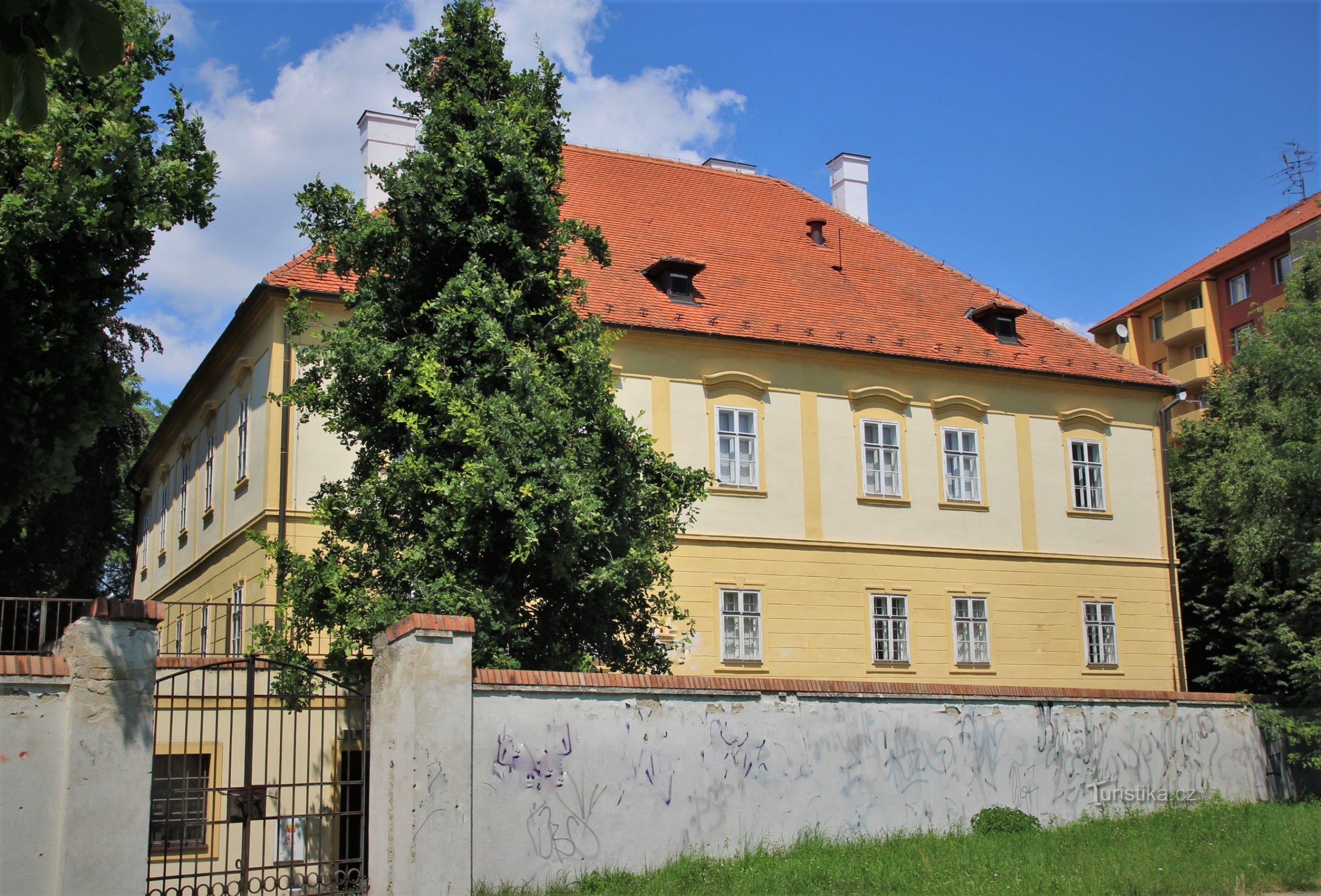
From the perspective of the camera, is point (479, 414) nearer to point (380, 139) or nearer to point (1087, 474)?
point (380, 139)

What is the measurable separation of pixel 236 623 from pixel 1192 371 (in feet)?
149

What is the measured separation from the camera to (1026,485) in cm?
2533

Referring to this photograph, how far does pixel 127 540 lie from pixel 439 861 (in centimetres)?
3785

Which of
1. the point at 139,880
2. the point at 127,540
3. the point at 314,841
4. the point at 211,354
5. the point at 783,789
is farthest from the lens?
the point at 127,540

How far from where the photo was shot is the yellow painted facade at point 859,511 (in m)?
22.1

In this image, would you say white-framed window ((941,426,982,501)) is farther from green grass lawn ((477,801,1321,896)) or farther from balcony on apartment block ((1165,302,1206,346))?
balcony on apartment block ((1165,302,1206,346))

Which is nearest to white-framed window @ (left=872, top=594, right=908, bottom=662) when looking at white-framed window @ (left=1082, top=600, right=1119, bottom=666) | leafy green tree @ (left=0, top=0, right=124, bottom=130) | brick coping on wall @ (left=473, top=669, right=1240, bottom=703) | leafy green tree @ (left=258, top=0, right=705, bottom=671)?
white-framed window @ (left=1082, top=600, right=1119, bottom=666)

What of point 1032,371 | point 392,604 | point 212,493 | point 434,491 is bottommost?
point 392,604

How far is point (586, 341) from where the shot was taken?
45.0 feet

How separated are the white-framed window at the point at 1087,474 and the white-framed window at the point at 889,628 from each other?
482 centimetres

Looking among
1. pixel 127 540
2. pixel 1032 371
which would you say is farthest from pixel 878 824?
pixel 127 540

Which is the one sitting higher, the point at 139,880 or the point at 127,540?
the point at 127,540

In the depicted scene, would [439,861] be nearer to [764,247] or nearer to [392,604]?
[392,604]

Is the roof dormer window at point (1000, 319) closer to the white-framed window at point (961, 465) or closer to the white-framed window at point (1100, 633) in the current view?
the white-framed window at point (961, 465)
